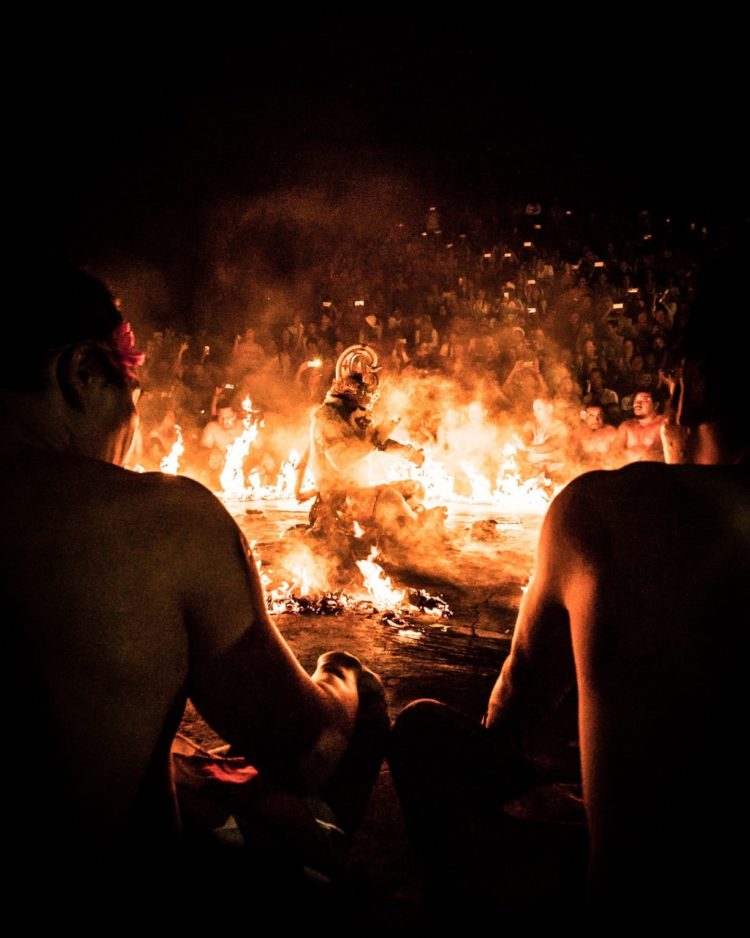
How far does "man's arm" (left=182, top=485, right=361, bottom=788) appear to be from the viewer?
1.42 m

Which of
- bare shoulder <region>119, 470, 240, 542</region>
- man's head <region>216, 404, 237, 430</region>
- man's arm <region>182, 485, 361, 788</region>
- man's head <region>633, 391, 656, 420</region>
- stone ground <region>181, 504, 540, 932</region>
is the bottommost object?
stone ground <region>181, 504, 540, 932</region>

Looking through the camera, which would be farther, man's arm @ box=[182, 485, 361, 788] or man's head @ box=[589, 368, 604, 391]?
man's head @ box=[589, 368, 604, 391]

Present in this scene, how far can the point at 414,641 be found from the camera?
5031 millimetres

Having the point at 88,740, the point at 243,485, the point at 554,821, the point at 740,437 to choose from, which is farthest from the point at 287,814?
the point at 243,485

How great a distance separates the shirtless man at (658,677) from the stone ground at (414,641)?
1110 mm

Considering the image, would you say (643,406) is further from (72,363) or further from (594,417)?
(72,363)

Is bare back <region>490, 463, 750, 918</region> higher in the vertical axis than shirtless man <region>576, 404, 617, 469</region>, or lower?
lower

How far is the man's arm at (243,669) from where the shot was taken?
1.42 metres

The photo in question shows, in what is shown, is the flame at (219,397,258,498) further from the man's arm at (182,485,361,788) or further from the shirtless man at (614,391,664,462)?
the man's arm at (182,485,361,788)

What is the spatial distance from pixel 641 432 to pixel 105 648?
29.3 ft

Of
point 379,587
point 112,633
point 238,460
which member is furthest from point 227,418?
point 112,633

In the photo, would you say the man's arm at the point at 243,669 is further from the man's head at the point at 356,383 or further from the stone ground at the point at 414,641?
the man's head at the point at 356,383

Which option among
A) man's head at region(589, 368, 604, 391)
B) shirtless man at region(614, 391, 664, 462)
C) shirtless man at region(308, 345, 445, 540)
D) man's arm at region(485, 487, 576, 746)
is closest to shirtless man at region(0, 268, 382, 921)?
man's arm at region(485, 487, 576, 746)

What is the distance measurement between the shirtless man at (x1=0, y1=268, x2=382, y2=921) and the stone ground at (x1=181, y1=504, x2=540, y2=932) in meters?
1.23
